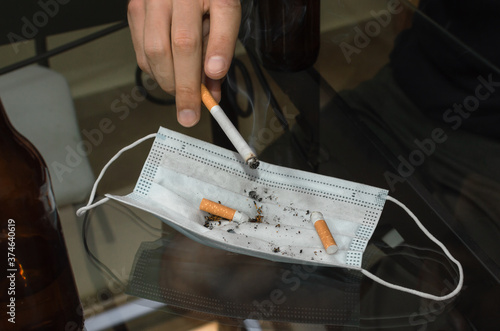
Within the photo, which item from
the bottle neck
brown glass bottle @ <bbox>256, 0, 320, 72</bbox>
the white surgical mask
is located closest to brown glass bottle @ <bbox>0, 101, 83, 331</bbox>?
the bottle neck

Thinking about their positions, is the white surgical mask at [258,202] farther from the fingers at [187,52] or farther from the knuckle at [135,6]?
the knuckle at [135,6]

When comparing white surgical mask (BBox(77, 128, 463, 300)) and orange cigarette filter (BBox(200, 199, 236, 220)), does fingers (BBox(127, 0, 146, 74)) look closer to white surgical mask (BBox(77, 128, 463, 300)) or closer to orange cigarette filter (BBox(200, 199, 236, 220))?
white surgical mask (BBox(77, 128, 463, 300))

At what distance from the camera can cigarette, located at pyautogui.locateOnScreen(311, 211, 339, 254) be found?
667 millimetres

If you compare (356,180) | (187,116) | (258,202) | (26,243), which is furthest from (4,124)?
(356,180)

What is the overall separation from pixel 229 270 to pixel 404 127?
455 millimetres

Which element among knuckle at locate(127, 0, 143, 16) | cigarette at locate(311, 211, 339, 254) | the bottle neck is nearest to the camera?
the bottle neck

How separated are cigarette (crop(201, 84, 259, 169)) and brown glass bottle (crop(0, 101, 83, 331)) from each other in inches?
9.4

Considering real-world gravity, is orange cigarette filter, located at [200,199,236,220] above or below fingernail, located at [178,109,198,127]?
below

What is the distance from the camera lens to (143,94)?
98 centimetres

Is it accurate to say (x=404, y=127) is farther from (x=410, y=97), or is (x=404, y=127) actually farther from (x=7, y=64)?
(x=7, y=64)

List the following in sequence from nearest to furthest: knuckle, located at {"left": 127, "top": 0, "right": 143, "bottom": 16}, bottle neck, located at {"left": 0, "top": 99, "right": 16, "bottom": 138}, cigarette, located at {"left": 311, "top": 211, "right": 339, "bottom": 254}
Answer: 1. bottle neck, located at {"left": 0, "top": 99, "right": 16, "bottom": 138}
2. cigarette, located at {"left": 311, "top": 211, "right": 339, "bottom": 254}
3. knuckle, located at {"left": 127, "top": 0, "right": 143, "bottom": 16}

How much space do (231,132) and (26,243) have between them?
29cm

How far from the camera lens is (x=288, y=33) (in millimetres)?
886

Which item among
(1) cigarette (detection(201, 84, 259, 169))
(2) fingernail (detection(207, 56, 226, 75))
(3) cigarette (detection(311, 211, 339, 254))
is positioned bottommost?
(3) cigarette (detection(311, 211, 339, 254))
